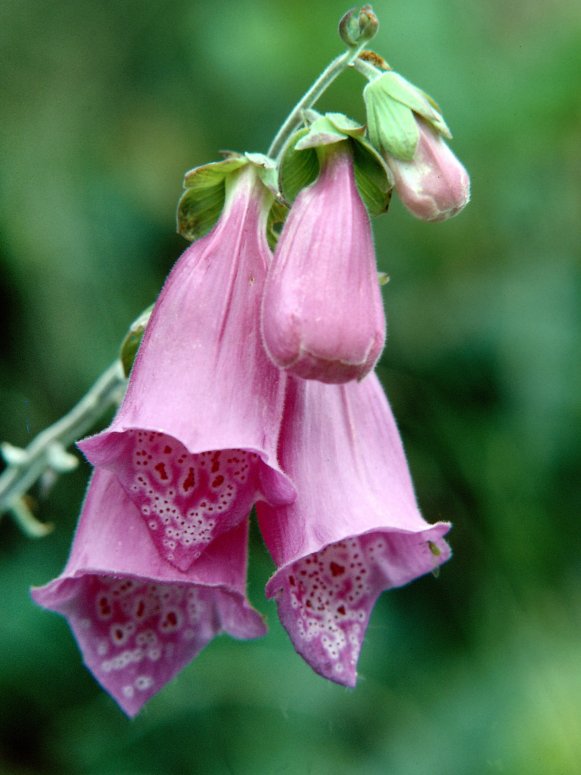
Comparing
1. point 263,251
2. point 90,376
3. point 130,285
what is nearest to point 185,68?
point 130,285

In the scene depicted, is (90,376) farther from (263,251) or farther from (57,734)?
(263,251)

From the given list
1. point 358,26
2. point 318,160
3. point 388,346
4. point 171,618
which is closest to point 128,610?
point 171,618

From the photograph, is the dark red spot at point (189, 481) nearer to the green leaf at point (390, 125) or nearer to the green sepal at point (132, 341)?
the green sepal at point (132, 341)

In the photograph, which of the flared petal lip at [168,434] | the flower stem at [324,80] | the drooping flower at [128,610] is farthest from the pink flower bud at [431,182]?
the drooping flower at [128,610]

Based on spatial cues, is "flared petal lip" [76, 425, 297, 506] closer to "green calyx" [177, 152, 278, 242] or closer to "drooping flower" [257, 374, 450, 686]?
"drooping flower" [257, 374, 450, 686]

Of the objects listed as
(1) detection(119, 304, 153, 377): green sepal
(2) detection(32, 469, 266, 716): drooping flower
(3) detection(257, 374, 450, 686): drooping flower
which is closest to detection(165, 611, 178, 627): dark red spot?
(2) detection(32, 469, 266, 716): drooping flower

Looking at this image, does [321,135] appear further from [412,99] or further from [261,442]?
[261,442]
